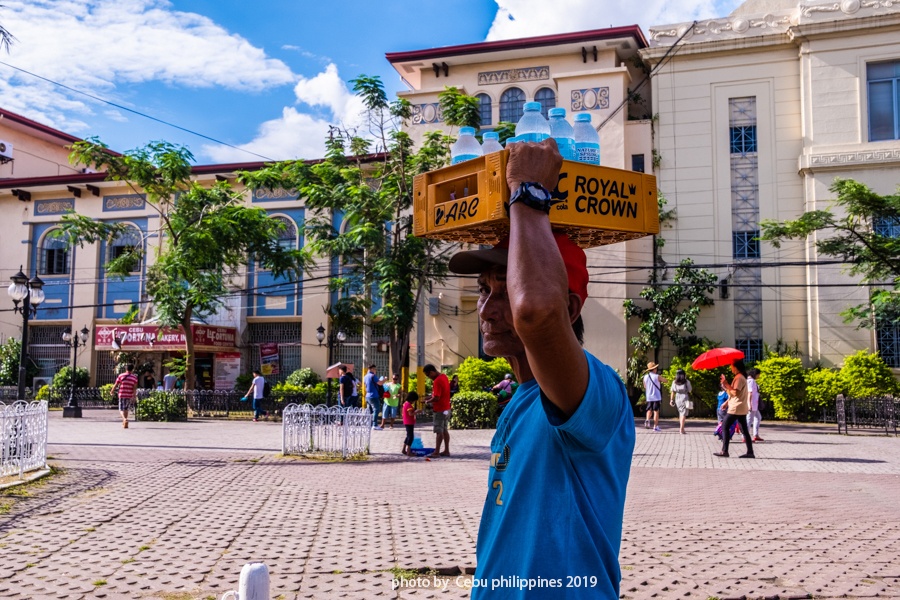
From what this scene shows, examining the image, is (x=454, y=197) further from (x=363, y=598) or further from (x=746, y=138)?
(x=746, y=138)

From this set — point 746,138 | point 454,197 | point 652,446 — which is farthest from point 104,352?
point 454,197

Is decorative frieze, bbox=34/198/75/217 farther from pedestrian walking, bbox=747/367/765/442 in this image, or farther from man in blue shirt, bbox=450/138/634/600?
man in blue shirt, bbox=450/138/634/600

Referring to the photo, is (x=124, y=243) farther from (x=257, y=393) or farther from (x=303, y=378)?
(x=257, y=393)

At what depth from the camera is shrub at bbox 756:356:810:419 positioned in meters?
22.1

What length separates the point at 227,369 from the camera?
30.0 metres

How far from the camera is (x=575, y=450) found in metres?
1.85

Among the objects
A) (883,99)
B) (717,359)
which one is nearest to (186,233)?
(717,359)

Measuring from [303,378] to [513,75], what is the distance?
47.2ft

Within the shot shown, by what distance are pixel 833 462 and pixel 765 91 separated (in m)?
16.4

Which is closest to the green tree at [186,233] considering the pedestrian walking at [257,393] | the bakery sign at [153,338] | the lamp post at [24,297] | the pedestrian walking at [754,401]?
the pedestrian walking at [257,393]

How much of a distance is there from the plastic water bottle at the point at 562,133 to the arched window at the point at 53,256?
113 ft

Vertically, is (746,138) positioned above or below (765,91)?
below

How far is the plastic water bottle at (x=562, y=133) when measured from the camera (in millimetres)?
3215

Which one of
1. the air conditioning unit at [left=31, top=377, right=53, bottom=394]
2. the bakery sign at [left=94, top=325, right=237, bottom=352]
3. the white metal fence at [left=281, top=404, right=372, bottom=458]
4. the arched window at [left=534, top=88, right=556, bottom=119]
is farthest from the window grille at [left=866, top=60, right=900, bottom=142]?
the air conditioning unit at [left=31, top=377, right=53, bottom=394]
